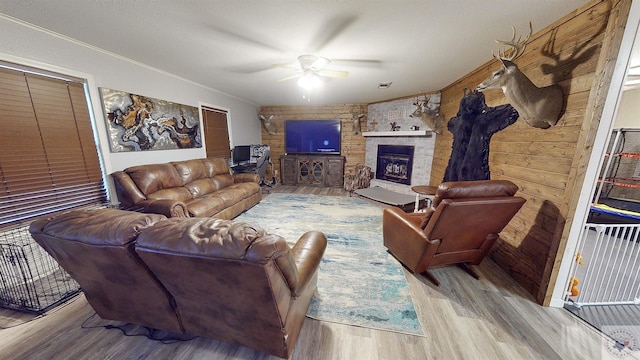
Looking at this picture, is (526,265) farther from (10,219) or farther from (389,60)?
(10,219)

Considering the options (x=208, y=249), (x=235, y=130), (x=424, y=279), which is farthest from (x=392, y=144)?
(x=208, y=249)

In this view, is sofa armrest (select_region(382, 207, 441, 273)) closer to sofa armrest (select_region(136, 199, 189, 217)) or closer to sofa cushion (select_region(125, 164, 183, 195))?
sofa armrest (select_region(136, 199, 189, 217))

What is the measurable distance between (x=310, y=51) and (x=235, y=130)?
3.35 metres

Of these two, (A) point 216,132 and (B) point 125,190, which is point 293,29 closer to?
(B) point 125,190

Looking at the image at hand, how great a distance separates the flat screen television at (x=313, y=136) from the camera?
18.8 ft

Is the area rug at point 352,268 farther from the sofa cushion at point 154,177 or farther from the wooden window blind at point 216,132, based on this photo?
the wooden window blind at point 216,132

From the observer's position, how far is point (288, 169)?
→ 596 cm

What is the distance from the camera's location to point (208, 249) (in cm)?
87

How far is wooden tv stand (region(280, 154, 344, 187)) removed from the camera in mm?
5695

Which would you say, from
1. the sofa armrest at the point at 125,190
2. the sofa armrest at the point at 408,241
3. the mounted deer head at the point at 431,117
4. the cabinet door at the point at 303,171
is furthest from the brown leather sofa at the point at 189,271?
the cabinet door at the point at 303,171

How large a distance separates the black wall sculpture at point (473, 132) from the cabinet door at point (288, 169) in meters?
3.90

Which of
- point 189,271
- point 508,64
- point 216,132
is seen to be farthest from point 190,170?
point 508,64

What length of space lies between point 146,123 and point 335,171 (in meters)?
4.12

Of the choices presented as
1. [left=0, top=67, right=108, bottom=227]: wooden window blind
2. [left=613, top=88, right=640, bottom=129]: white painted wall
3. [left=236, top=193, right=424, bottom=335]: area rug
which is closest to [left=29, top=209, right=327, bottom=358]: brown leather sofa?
[left=236, top=193, right=424, bottom=335]: area rug
